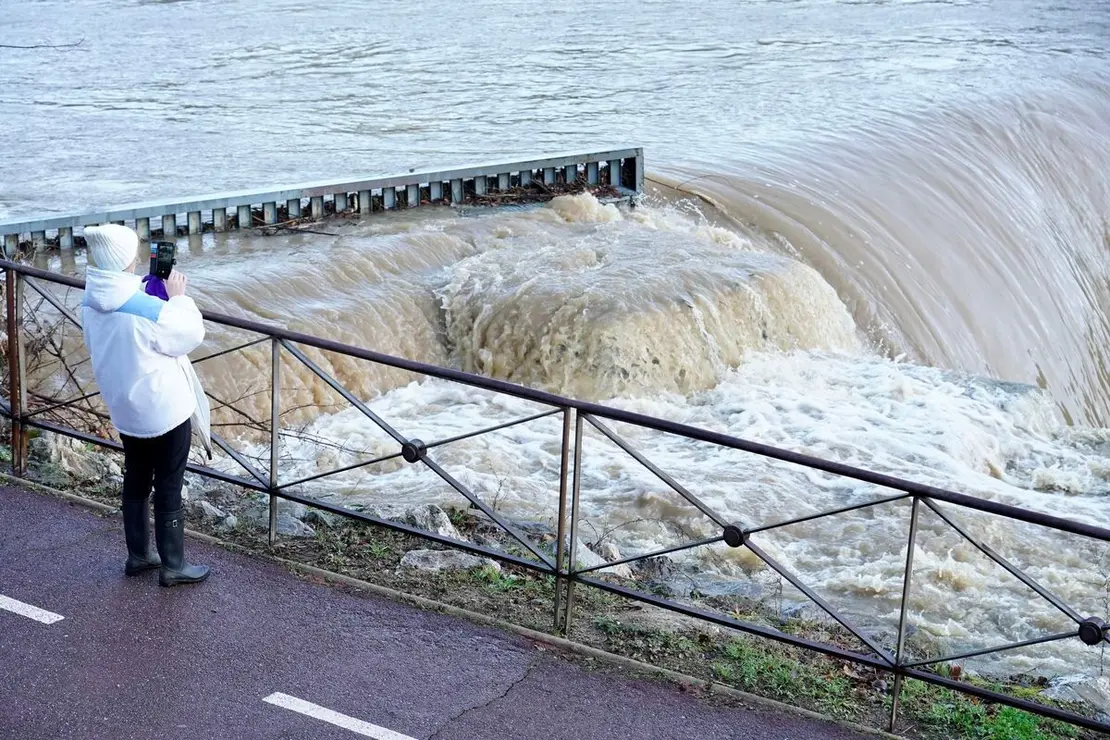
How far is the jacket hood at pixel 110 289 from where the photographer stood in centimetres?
556

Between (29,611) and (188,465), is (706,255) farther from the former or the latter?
(29,611)

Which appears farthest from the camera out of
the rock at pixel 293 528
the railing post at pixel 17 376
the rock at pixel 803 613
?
the rock at pixel 803 613

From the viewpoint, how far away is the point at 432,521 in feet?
26.0

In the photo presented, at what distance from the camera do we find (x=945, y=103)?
2250 centimetres

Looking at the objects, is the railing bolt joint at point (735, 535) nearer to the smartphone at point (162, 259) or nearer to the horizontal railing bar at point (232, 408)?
the smartphone at point (162, 259)

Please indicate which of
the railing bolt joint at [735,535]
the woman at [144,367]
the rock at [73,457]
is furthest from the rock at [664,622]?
the rock at [73,457]

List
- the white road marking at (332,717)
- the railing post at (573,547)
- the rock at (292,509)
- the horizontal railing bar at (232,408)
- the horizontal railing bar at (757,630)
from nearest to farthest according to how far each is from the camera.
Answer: the white road marking at (332,717) < the horizontal railing bar at (757,630) < the railing post at (573,547) < the rock at (292,509) < the horizontal railing bar at (232,408)

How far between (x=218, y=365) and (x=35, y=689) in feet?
18.7

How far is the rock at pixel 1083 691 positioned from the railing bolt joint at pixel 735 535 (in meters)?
2.16

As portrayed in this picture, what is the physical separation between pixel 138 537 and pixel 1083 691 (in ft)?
16.1

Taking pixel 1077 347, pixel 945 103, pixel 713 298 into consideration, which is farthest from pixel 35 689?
pixel 945 103

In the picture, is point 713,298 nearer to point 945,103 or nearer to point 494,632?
point 494,632

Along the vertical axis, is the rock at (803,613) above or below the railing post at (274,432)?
below

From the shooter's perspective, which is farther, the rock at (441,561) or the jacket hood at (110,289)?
the rock at (441,561)
